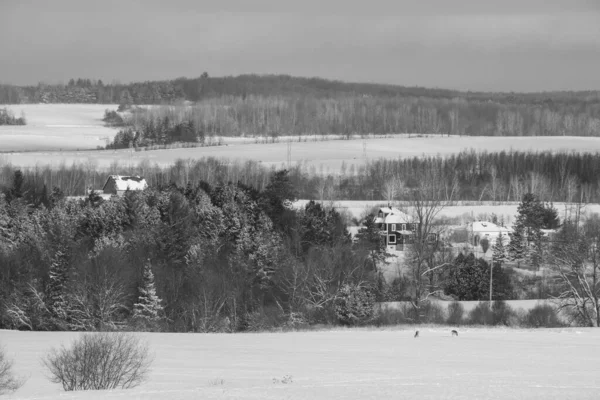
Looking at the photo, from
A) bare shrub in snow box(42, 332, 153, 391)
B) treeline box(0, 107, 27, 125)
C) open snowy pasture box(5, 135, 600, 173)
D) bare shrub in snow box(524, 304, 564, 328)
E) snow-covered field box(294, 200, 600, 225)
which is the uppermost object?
treeline box(0, 107, 27, 125)

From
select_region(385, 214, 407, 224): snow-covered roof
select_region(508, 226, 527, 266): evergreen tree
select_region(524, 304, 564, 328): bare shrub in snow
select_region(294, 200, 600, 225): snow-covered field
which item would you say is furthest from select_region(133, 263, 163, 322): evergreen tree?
select_region(294, 200, 600, 225): snow-covered field

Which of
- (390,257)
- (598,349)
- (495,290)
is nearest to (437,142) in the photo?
(390,257)

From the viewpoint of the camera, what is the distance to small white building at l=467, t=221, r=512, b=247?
7375 cm

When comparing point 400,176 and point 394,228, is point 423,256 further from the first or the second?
point 400,176

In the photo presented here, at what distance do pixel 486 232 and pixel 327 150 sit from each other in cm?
6111

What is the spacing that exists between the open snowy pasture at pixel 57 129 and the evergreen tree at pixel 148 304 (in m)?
88.7

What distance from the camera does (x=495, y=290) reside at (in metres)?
56.8

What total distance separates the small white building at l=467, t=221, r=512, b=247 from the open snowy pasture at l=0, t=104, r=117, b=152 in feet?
246

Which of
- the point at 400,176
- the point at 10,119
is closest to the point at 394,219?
the point at 400,176

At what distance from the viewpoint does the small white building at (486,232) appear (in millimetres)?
73750

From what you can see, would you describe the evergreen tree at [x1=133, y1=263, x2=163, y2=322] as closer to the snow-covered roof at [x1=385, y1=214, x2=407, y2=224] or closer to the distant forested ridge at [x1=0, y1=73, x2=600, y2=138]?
the snow-covered roof at [x1=385, y1=214, x2=407, y2=224]

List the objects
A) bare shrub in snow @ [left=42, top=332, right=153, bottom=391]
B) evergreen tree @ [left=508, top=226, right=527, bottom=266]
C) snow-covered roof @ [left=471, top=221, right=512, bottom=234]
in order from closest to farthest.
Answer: bare shrub in snow @ [left=42, top=332, right=153, bottom=391]
evergreen tree @ [left=508, top=226, right=527, bottom=266]
snow-covered roof @ [left=471, top=221, right=512, bottom=234]

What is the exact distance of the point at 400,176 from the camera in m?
112

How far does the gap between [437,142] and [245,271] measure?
9774 cm
